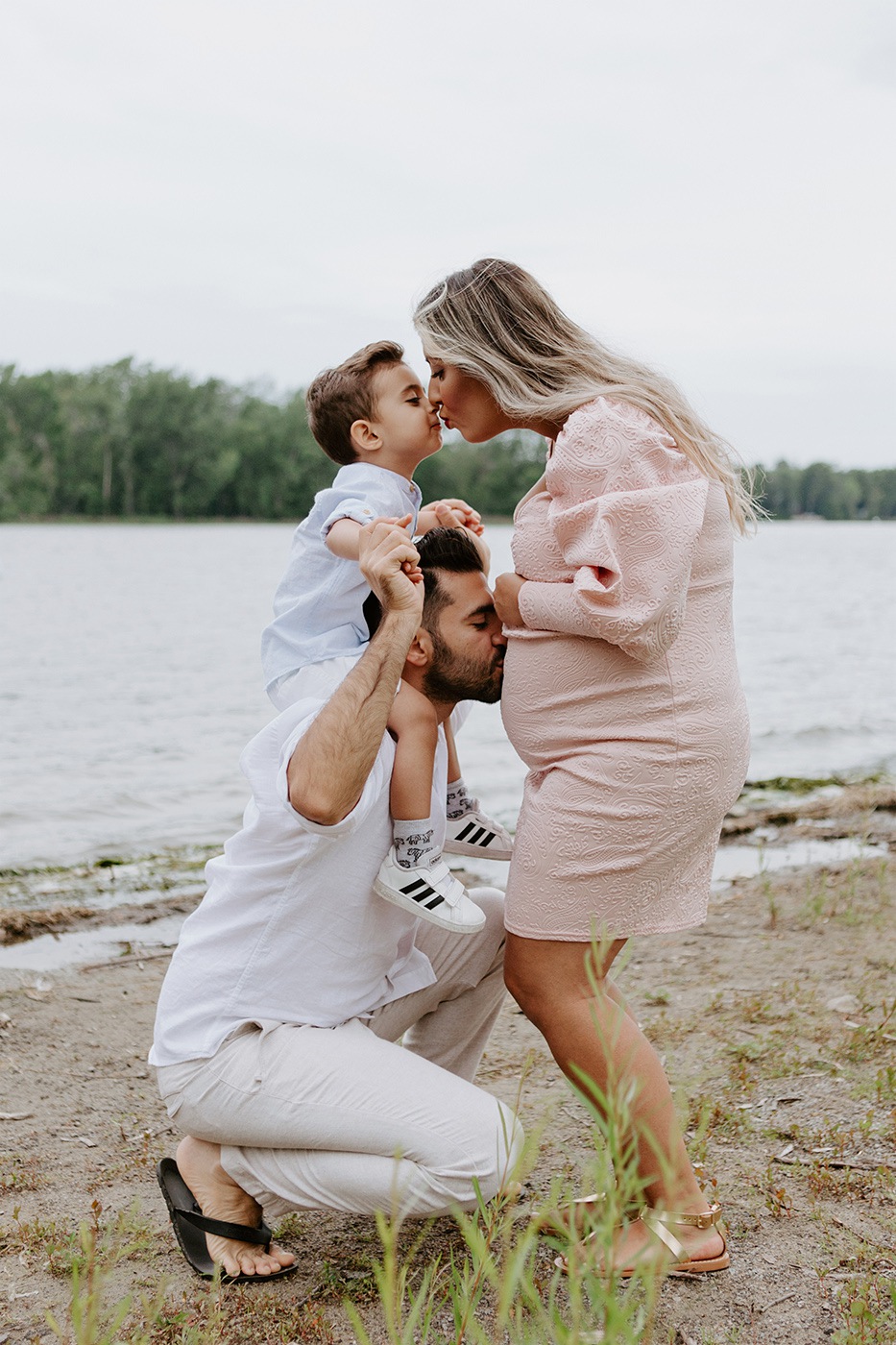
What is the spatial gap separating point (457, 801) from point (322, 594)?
Answer: 0.66 m

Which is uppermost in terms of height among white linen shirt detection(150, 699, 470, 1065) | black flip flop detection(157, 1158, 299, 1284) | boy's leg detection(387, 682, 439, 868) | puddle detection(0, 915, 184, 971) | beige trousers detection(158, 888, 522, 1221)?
boy's leg detection(387, 682, 439, 868)

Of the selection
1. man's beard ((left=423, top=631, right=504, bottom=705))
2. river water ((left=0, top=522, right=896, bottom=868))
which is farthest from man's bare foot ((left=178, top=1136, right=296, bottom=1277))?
river water ((left=0, top=522, right=896, bottom=868))

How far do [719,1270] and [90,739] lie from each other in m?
10.2

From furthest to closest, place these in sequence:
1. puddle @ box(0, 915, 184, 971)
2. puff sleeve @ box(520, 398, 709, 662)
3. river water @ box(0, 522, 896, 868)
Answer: river water @ box(0, 522, 896, 868)
puddle @ box(0, 915, 184, 971)
puff sleeve @ box(520, 398, 709, 662)

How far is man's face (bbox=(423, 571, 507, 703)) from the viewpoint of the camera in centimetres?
311

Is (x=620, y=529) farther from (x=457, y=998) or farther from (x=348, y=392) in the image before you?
(x=457, y=998)

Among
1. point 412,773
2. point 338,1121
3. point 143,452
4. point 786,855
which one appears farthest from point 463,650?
point 143,452

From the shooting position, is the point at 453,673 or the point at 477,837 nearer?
the point at 453,673

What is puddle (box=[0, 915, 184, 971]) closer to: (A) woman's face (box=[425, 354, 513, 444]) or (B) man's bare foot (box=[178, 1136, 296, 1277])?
(B) man's bare foot (box=[178, 1136, 296, 1277])

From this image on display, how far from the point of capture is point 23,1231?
124 inches

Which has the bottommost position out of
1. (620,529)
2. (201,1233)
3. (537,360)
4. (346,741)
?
(201,1233)

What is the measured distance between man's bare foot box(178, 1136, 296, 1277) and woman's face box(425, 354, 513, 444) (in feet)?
5.89

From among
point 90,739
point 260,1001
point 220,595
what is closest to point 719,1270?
point 260,1001

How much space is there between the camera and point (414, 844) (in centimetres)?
292
